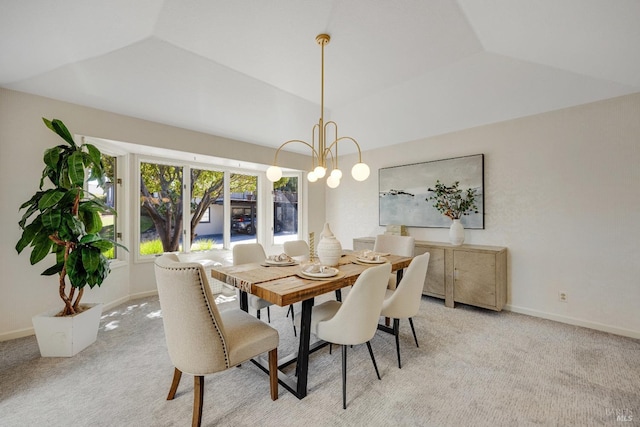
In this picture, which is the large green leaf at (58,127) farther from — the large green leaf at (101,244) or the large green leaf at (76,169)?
the large green leaf at (101,244)

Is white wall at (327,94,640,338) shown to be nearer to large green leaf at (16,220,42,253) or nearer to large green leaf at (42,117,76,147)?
large green leaf at (42,117,76,147)

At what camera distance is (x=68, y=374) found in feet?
6.60

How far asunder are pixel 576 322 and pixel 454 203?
182 cm

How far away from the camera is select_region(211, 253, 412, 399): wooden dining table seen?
1.63 m

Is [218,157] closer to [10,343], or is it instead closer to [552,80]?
[10,343]

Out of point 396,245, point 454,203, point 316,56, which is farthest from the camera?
point 454,203

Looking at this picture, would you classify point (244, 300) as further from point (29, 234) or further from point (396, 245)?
point (396, 245)

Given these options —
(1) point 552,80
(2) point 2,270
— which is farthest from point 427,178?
(2) point 2,270

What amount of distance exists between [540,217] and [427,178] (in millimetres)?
1443

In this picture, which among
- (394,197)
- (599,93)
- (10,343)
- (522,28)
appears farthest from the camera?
(394,197)

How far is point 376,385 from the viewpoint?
1890mm

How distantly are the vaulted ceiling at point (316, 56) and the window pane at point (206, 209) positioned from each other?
103 cm

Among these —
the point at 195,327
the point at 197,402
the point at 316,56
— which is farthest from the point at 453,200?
the point at 197,402

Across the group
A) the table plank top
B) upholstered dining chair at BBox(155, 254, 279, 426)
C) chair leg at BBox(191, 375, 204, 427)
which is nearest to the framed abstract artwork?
the table plank top
